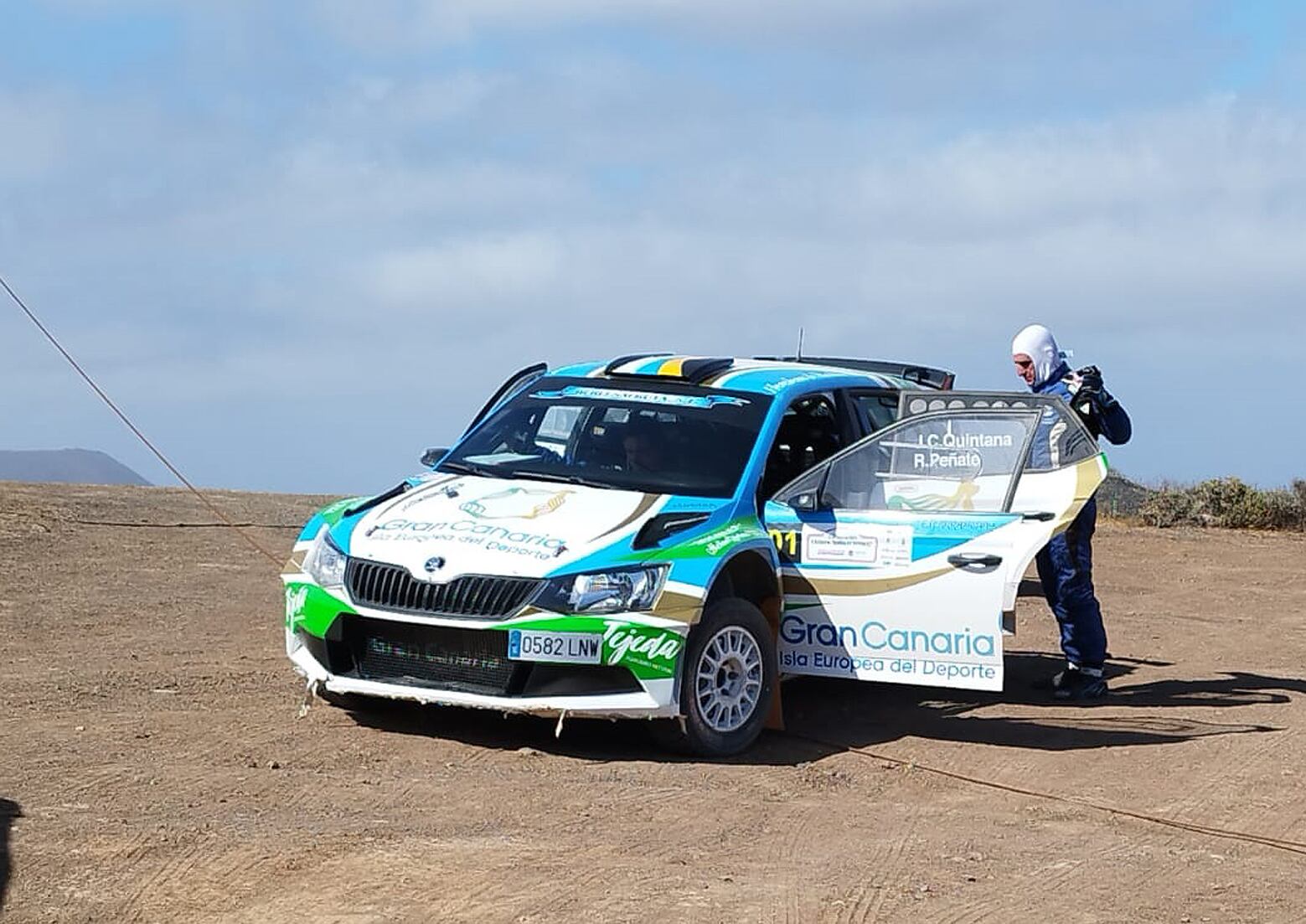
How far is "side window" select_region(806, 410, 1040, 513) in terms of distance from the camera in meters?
8.98

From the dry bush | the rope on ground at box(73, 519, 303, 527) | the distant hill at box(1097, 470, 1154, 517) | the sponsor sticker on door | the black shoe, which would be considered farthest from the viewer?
the distant hill at box(1097, 470, 1154, 517)

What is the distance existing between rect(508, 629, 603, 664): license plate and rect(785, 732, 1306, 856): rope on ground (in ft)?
5.38

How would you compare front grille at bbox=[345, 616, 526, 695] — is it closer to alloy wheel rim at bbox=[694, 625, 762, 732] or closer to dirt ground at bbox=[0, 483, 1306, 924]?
dirt ground at bbox=[0, 483, 1306, 924]

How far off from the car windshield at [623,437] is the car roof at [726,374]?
0.24 feet

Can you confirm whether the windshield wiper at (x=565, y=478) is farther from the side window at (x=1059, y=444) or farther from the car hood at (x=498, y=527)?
the side window at (x=1059, y=444)

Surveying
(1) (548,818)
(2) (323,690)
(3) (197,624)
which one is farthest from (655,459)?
(3) (197,624)

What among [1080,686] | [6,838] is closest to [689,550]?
[6,838]

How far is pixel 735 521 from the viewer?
8.65 m

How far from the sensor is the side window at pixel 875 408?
10086mm

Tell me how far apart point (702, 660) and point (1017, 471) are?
1.98m

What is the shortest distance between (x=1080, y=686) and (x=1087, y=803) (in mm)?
2756

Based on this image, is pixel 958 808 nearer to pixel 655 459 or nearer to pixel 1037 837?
pixel 1037 837

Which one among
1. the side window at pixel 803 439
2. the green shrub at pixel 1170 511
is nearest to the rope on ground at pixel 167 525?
the side window at pixel 803 439

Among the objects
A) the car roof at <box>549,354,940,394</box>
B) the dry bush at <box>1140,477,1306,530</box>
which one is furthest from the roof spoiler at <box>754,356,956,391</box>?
the dry bush at <box>1140,477,1306,530</box>
